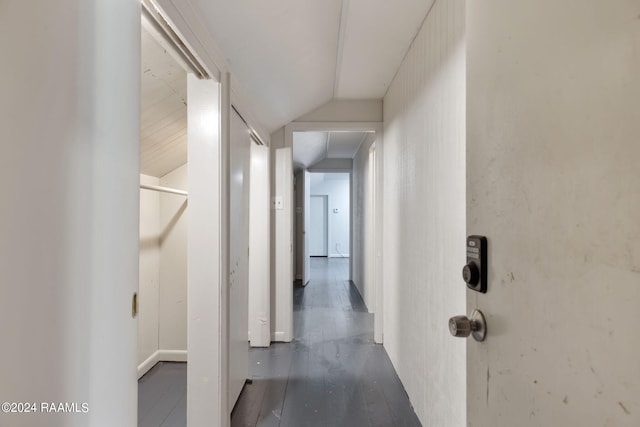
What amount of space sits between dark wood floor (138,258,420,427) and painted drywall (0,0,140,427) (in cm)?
139

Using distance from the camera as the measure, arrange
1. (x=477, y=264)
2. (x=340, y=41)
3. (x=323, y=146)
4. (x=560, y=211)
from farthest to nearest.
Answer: (x=323, y=146) < (x=340, y=41) < (x=477, y=264) < (x=560, y=211)

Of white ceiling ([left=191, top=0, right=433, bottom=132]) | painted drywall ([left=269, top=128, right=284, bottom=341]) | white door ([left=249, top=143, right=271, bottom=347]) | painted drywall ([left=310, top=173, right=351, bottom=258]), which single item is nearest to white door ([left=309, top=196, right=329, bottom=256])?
painted drywall ([left=310, top=173, right=351, bottom=258])

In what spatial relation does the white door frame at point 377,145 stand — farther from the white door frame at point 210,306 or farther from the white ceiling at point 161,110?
the white door frame at point 210,306

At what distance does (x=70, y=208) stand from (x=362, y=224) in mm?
4257

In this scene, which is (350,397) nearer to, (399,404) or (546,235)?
(399,404)

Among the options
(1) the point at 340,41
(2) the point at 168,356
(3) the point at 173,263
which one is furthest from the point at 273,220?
(1) the point at 340,41

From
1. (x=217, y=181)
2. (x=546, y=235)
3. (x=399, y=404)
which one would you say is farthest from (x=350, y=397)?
(x=546, y=235)

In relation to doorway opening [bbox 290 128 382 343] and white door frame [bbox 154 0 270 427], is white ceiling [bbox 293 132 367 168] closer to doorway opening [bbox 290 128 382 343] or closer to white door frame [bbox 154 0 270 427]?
doorway opening [bbox 290 128 382 343]

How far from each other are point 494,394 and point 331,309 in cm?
347

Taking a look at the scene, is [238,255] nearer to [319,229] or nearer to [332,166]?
[332,166]

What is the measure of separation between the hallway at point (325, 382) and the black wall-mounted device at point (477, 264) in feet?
4.83

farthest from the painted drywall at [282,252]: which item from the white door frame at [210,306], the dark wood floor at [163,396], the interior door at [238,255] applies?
the white door frame at [210,306]

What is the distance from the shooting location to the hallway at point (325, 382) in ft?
5.98

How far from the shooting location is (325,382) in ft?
7.23
